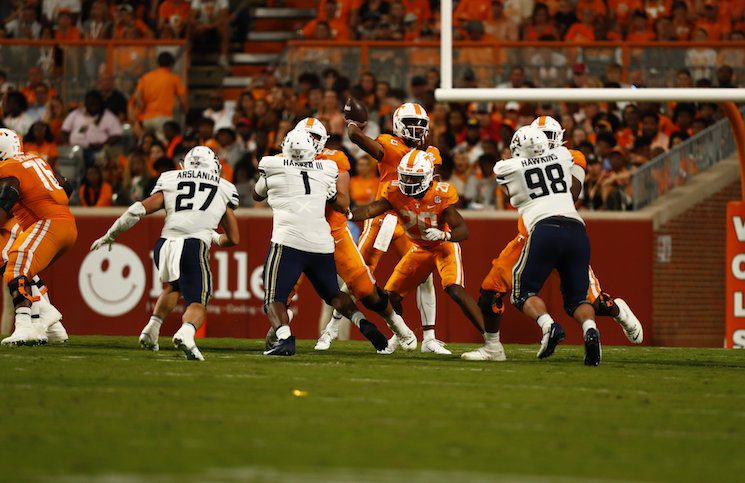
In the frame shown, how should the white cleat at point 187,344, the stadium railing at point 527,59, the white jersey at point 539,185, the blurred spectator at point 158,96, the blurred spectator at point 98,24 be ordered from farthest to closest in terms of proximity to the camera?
the blurred spectator at point 98,24, the blurred spectator at point 158,96, the stadium railing at point 527,59, the white jersey at point 539,185, the white cleat at point 187,344

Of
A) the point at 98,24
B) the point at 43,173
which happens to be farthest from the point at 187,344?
the point at 98,24

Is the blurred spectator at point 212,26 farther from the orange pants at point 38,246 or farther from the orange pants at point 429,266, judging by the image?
the orange pants at point 429,266

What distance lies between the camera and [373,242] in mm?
12102

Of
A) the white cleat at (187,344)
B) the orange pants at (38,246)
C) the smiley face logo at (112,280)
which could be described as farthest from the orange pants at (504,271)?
the smiley face logo at (112,280)

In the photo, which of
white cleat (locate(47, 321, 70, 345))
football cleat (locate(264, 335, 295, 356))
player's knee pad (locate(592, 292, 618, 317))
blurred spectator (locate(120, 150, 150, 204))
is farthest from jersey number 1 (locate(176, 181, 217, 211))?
blurred spectator (locate(120, 150, 150, 204))

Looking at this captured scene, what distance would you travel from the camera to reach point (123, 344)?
39.5ft

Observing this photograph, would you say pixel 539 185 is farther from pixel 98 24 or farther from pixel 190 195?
pixel 98 24

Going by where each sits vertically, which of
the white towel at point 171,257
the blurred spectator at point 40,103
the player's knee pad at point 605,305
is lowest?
the player's knee pad at point 605,305

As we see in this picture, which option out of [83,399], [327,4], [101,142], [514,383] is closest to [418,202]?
[514,383]

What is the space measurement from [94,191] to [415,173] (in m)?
6.45

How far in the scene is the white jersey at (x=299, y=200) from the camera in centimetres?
1056

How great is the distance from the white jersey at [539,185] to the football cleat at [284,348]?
1.98 m

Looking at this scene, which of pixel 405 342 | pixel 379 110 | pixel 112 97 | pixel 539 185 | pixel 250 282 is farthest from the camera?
pixel 112 97

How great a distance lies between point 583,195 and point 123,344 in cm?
584
